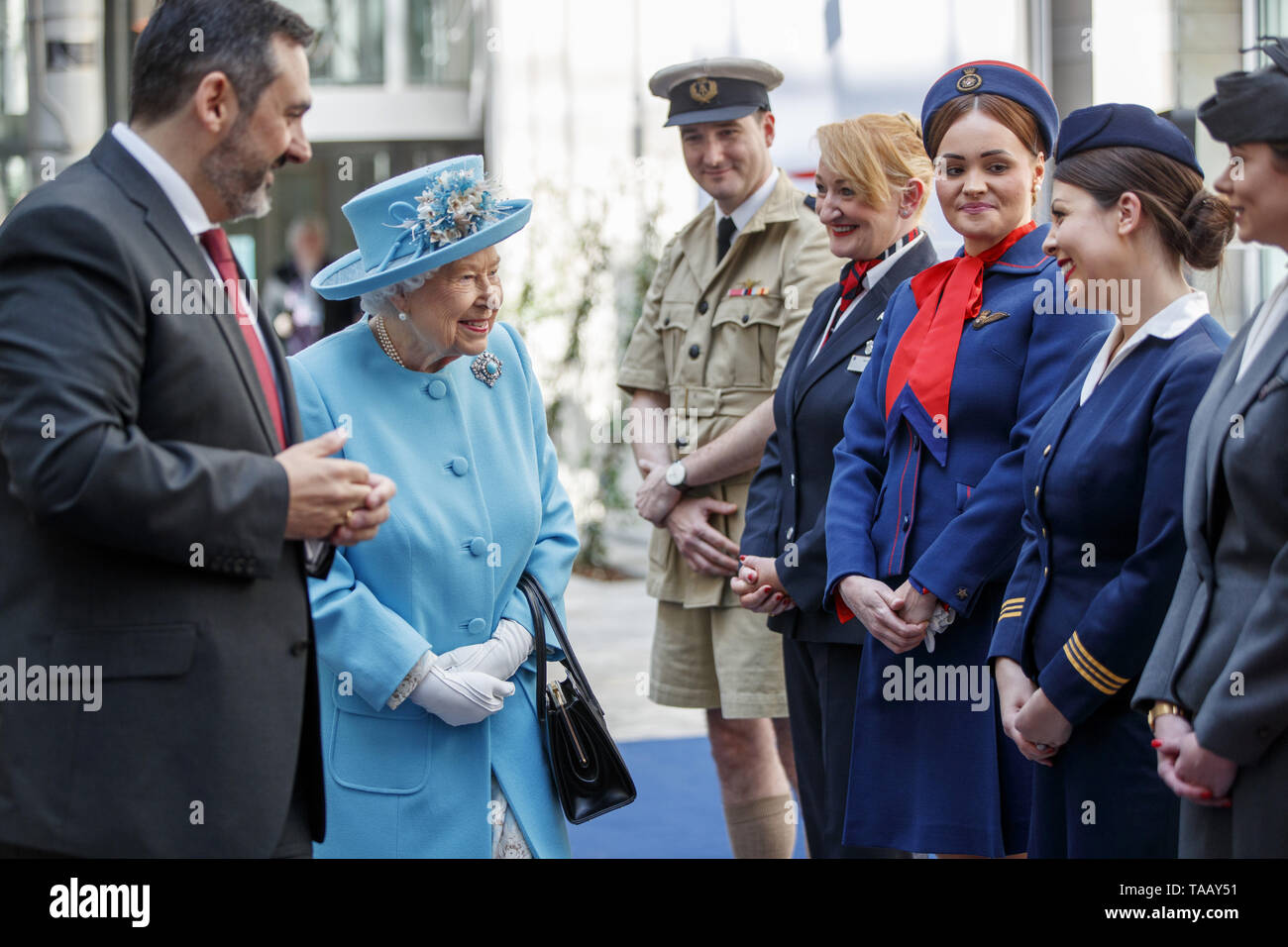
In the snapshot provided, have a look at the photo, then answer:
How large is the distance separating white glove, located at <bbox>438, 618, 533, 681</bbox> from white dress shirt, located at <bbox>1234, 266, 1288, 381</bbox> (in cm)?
130

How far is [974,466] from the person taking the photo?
2775mm

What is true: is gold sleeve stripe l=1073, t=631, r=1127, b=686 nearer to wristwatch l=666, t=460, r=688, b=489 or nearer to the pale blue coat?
the pale blue coat

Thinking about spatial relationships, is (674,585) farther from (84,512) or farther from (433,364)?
(84,512)

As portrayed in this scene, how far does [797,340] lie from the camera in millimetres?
3348

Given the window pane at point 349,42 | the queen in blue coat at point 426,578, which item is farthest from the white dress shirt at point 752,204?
the window pane at point 349,42

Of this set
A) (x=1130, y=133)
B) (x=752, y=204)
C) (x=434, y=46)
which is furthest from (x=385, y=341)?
(x=434, y=46)

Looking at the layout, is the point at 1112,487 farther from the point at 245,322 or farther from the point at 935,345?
the point at 245,322

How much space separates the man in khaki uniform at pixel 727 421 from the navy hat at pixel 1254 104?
5.32 feet

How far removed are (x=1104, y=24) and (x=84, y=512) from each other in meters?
5.10

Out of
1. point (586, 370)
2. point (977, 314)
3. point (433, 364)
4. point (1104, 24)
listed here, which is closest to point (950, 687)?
point (977, 314)

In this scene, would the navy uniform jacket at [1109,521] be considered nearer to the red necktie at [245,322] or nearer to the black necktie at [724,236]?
the red necktie at [245,322]

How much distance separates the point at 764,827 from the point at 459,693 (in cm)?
153

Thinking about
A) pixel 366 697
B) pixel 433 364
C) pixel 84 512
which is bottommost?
pixel 366 697

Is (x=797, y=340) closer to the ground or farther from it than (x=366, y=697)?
farther from it
